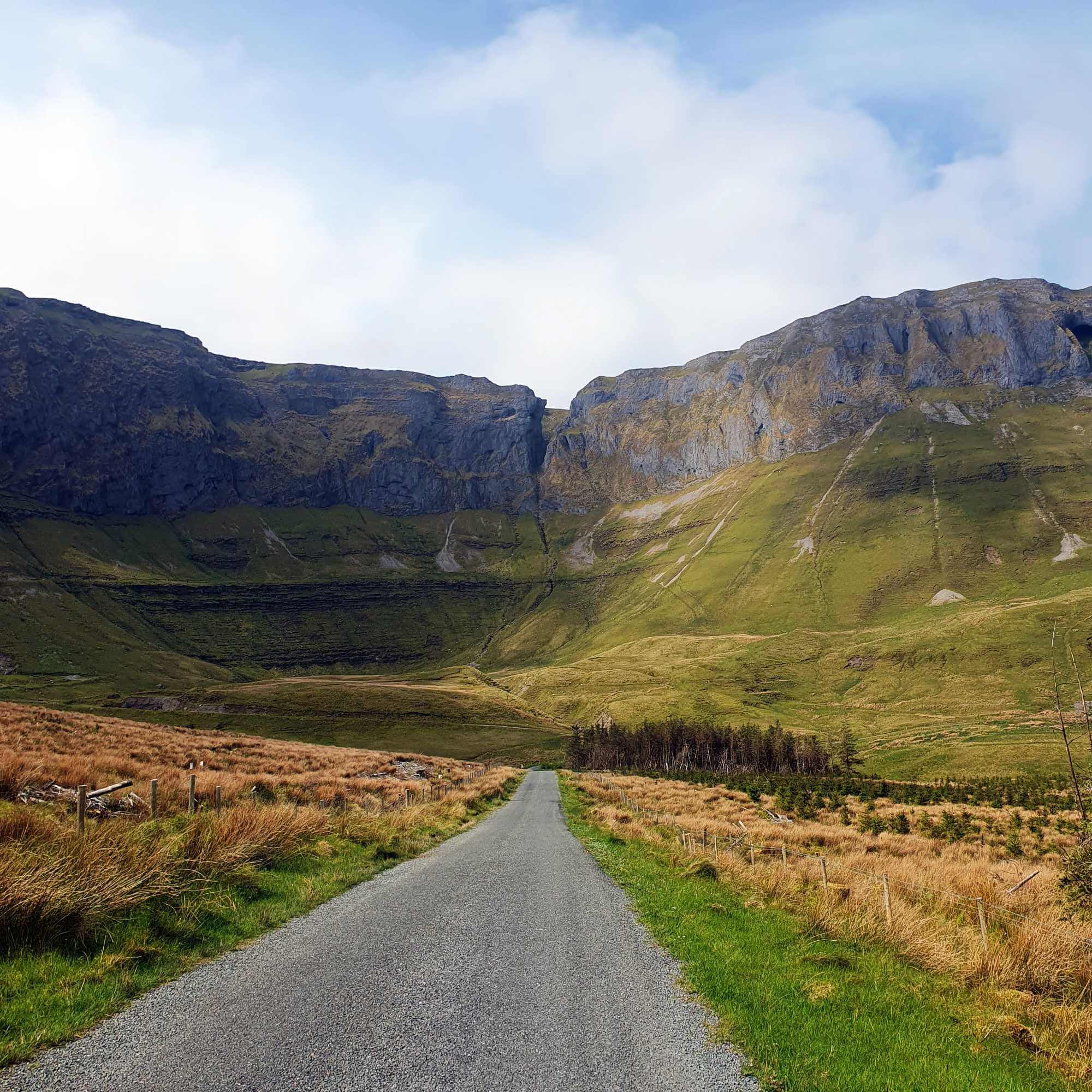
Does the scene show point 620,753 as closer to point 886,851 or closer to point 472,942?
point 886,851

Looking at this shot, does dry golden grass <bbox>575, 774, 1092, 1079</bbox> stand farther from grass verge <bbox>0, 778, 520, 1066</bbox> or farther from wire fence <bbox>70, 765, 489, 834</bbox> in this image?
grass verge <bbox>0, 778, 520, 1066</bbox>

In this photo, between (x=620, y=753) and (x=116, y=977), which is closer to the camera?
(x=116, y=977)

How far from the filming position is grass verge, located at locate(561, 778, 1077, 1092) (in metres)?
6.96

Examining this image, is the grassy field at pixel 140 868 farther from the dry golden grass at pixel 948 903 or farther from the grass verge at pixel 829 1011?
the dry golden grass at pixel 948 903

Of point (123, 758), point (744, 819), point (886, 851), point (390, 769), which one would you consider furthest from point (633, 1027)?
point (390, 769)

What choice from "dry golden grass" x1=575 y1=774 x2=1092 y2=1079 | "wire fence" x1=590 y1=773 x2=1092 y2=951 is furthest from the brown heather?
"dry golden grass" x1=575 y1=774 x2=1092 y2=1079

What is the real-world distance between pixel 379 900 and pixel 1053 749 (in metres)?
114

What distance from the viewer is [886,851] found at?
26.2 meters

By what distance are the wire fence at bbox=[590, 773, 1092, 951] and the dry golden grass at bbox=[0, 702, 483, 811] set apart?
13.5 metres

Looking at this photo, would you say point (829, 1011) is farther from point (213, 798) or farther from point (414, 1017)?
point (213, 798)

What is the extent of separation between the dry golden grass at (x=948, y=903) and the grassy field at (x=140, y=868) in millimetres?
10258

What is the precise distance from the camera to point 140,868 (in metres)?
10.3

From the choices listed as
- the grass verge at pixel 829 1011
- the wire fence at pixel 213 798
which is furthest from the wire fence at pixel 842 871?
the wire fence at pixel 213 798

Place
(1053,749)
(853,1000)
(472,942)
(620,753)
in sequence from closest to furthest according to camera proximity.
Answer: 1. (853,1000)
2. (472,942)
3. (1053,749)
4. (620,753)
